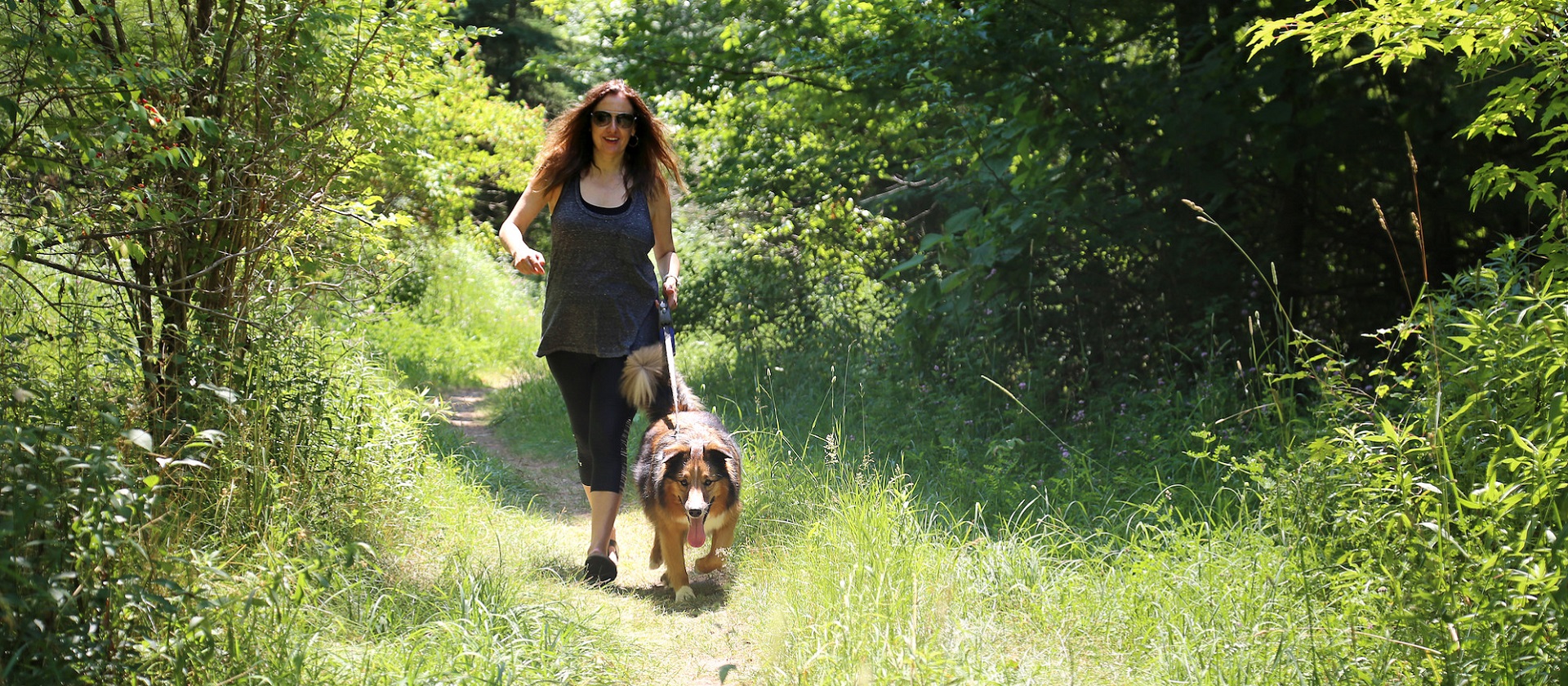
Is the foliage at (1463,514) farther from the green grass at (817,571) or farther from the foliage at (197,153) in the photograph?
the foliage at (197,153)

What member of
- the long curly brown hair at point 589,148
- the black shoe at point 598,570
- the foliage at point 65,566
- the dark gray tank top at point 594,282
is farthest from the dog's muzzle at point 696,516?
the foliage at point 65,566

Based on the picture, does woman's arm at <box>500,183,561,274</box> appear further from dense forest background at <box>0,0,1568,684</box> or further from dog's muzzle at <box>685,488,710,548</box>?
dog's muzzle at <box>685,488,710,548</box>

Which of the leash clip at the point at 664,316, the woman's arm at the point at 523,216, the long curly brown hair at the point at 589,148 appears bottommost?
the leash clip at the point at 664,316

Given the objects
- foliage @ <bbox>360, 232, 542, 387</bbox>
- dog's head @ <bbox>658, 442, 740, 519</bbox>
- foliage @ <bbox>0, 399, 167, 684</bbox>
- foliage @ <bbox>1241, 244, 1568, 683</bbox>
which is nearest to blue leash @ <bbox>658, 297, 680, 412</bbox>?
dog's head @ <bbox>658, 442, 740, 519</bbox>

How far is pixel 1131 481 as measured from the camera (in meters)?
5.05

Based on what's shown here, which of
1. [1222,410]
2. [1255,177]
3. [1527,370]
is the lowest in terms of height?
[1222,410]

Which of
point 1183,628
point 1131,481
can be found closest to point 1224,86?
point 1131,481

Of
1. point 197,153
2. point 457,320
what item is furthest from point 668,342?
point 457,320

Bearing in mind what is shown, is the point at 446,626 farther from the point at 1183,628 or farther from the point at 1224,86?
the point at 1224,86

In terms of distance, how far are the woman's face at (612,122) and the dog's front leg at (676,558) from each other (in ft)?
5.38

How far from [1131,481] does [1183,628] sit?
6.15 ft

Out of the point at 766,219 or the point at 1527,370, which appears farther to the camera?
the point at 766,219

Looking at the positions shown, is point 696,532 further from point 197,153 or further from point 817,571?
point 197,153

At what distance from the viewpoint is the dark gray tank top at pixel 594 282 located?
15.2 ft
